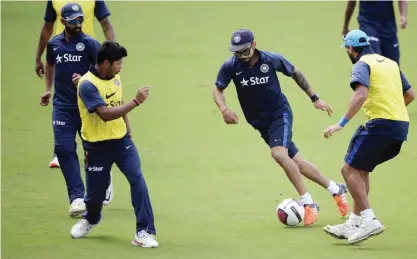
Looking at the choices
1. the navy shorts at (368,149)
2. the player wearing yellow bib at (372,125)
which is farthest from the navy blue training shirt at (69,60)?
the navy shorts at (368,149)

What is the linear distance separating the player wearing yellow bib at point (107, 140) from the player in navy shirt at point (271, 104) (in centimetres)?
136

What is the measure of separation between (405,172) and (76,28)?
4728 mm

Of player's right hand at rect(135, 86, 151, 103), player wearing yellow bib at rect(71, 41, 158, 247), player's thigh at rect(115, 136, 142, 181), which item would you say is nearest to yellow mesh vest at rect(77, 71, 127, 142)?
player wearing yellow bib at rect(71, 41, 158, 247)

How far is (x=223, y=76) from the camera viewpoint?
1220 cm

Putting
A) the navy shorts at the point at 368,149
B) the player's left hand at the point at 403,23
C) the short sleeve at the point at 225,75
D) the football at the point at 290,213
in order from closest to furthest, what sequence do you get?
the navy shorts at the point at 368,149, the football at the point at 290,213, the short sleeve at the point at 225,75, the player's left hand at the point at 403,23

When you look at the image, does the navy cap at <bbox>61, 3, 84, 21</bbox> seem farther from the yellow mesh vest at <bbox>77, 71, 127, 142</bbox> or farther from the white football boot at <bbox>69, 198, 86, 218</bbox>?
the white football boot at <bbox>69, 198, 86, 218</bbox>

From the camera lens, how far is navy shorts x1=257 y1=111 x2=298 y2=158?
473 inches

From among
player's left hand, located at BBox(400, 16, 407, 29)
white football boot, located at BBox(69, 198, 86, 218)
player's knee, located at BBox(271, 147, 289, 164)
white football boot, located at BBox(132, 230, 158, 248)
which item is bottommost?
white football boot, located at BBox(69, 198, 86, 218)

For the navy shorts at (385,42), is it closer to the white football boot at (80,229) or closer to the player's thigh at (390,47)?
the player's thigh at (390,47)

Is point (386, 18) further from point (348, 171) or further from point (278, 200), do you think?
point (348, 171)

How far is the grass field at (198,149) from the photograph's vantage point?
11391mm

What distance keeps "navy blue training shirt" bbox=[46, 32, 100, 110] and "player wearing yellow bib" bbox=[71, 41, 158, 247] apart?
1.42 meters

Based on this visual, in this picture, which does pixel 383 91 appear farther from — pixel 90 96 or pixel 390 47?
pixel 390 47

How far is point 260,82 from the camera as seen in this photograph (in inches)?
476
